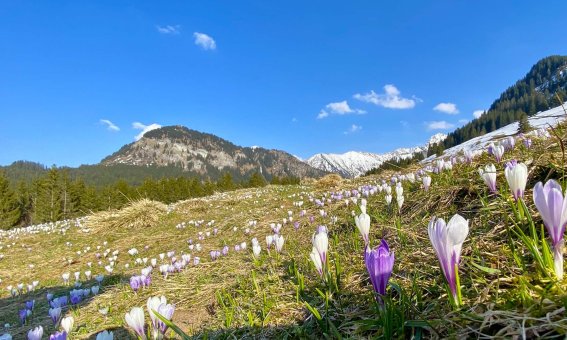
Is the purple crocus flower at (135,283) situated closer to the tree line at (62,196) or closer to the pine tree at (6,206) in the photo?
the tree line at (62,196)

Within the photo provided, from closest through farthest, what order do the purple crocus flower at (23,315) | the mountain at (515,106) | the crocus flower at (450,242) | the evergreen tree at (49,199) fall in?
the crocus flower at (450,242)
the purple crocus flower at (23,315)
the evergreen tree at (49,199)
the mountain at (515,106)

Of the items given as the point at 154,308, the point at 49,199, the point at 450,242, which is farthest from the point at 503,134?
the point at 49,199

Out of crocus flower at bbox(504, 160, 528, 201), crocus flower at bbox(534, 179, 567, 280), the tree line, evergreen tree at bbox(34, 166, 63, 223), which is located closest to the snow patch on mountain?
crocus flower at bbox(504, 160, 528, 201)

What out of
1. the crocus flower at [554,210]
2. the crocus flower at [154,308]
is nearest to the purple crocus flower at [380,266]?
the crocus flower at [554,210]

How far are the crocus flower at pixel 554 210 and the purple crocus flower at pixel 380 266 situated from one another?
1.85 ft

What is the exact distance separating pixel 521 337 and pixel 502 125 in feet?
477

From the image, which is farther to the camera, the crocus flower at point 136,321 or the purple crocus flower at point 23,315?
the purple crocus flower at point 23,315

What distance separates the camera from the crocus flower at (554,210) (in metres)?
1.15

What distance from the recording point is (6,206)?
4497 centimetres

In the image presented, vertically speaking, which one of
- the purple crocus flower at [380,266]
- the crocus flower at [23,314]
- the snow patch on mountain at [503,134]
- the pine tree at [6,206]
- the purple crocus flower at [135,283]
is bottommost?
the crocus flower at [23,314]

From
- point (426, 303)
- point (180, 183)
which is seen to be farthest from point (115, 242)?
point (180, 183)

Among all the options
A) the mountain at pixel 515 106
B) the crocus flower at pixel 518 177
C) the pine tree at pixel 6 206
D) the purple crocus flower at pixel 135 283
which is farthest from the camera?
the mountain at pixel 515 106

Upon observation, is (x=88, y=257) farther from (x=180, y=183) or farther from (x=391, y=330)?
(x=180, y=183)

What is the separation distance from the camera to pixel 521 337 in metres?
1.07
